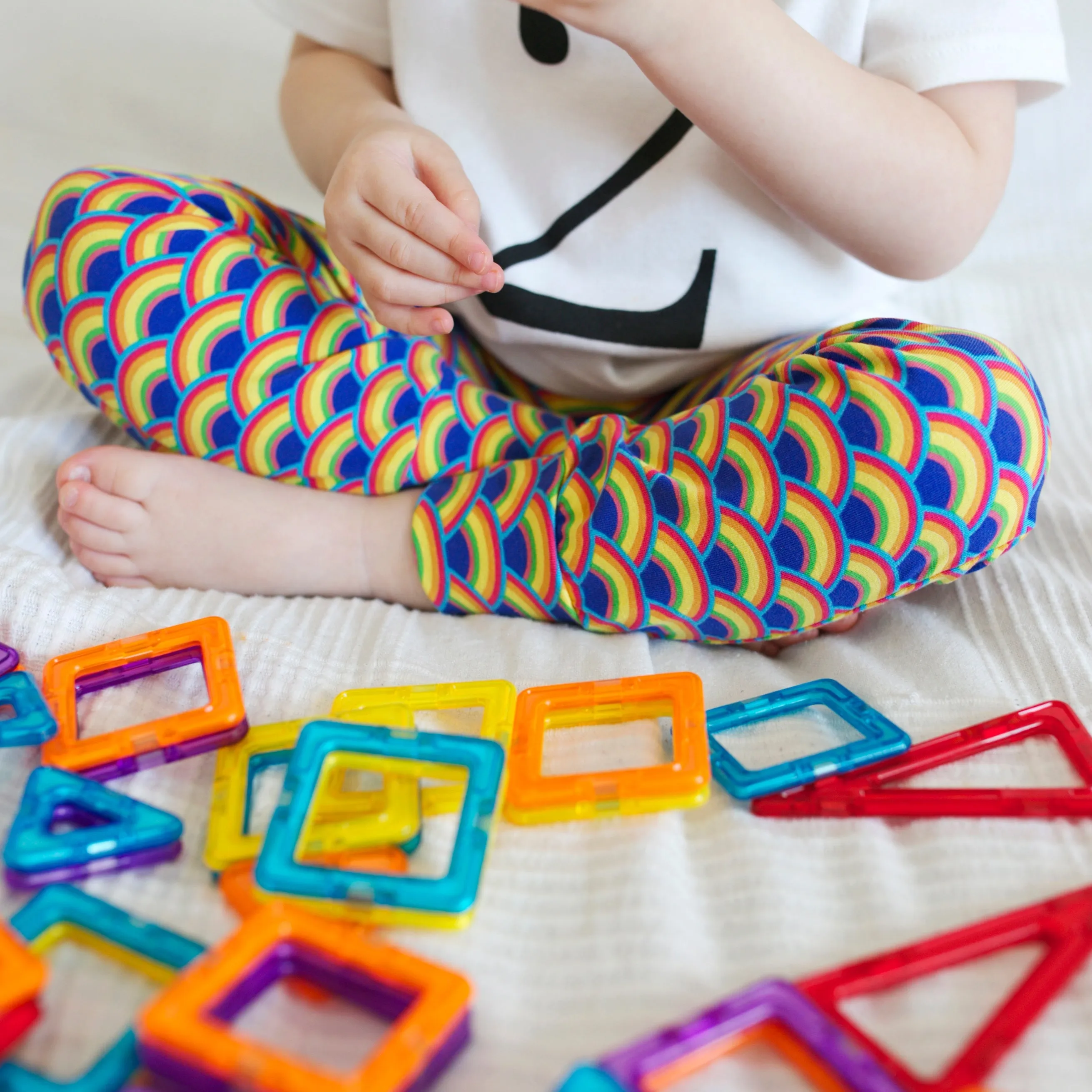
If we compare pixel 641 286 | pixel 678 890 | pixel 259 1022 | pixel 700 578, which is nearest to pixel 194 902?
pixel 259 1022

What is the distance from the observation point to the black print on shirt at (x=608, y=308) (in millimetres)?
706

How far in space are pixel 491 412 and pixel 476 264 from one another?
0.17 m

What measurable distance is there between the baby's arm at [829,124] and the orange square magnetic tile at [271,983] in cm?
43

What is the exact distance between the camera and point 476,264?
0.52 metres

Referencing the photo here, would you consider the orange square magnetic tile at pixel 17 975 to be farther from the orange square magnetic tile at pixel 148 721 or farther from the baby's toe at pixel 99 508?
the baby's toe at pixel 99 508

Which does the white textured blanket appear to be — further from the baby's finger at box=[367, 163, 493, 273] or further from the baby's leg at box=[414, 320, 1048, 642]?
the baby's finger at box=[367, 163, 493, 273]

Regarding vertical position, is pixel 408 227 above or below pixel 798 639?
above

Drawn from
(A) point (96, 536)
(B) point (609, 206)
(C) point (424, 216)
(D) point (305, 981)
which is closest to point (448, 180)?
(C) point (424, 216)

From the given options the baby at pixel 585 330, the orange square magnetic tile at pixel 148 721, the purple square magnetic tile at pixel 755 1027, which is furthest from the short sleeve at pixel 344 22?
the purple square magnetic tile at pixel 755 1027

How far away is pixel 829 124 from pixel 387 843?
0.45 metres

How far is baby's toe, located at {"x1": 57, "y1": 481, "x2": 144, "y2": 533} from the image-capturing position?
2.02ft

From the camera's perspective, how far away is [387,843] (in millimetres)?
411

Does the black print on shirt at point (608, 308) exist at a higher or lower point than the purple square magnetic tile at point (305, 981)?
higher

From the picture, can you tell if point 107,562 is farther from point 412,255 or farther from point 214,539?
point 412,255
